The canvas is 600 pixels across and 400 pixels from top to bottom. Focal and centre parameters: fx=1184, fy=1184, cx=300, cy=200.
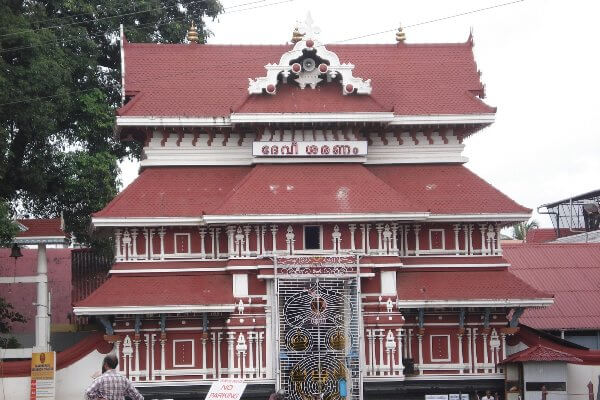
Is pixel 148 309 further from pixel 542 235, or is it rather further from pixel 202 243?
pixel 542 235

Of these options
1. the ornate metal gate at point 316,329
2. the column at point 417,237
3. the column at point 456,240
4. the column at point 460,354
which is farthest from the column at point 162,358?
the column at point 456,240

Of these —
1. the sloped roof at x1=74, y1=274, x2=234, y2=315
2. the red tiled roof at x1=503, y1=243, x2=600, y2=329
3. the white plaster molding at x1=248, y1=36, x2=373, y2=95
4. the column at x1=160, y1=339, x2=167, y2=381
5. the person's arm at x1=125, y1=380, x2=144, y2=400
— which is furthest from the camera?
the red tiled roof at x1=503, y1=243, x2=600, y2=329

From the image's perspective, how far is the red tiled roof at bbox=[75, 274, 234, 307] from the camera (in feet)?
98.0

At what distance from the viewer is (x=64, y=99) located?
34.8 m

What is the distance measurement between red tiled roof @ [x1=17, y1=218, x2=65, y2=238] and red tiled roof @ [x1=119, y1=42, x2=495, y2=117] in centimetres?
360

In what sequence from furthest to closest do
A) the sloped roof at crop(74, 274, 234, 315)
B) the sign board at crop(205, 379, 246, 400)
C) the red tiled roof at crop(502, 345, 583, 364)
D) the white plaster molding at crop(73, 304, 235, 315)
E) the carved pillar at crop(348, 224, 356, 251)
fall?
1. the carved pillar at crop(348, 224, 356, 251)
2. the red tiled roof at crop(502, 345, 583, 364)
3. the sloped roof at crop(74, 274, 234, 315)
4. the white plaster molding at crop(73, 304, 235, 315)
5. the sign board at crop(205, 379, 246, 400)

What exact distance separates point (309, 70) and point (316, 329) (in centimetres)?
716

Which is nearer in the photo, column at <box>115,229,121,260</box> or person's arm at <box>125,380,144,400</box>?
person's arm at <box>125,380,144,400</box>

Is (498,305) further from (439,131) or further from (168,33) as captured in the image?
(168,33)

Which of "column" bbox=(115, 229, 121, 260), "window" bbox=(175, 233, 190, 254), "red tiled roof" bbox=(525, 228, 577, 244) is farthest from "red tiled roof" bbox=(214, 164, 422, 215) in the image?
"red tiled roof" bbox=(525, 228, 577, 244)

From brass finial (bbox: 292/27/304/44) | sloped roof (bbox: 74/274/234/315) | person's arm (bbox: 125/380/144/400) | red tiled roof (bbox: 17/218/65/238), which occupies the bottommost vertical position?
person's arm (bbox: 125/380/144/400)

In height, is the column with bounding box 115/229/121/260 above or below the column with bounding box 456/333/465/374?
above

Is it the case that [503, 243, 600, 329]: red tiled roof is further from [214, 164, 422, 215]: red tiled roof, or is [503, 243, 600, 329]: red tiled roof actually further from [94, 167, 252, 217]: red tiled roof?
[94, 167, 252, 217]: red tiled roof

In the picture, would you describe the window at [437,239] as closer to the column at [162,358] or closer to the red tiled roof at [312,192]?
the red tiled roof at [312,192]
